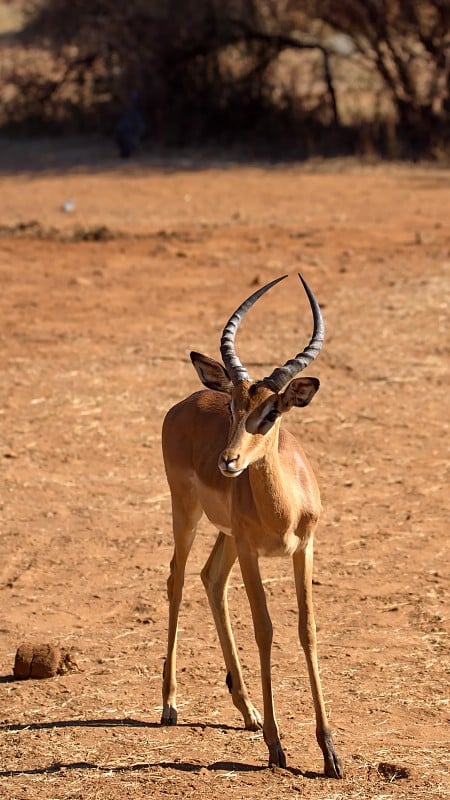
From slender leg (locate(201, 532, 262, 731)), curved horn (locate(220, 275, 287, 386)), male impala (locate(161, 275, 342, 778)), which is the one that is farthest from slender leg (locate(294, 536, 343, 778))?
curved horn (locate(220, 275, 287, 386))

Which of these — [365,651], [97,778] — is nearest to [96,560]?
[365,651]

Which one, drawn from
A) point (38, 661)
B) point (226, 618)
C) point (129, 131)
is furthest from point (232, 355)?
point (129, 131)

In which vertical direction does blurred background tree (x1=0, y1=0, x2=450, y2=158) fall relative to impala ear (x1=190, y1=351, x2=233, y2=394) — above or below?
below

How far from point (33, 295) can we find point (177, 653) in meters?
8.44

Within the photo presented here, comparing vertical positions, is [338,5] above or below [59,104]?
above

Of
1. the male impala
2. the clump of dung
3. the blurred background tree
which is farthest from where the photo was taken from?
the blurred background tree

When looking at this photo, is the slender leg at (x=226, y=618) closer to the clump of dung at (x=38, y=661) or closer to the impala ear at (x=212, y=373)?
the clump of dung at (x=38, y=661)

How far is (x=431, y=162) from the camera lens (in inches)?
881

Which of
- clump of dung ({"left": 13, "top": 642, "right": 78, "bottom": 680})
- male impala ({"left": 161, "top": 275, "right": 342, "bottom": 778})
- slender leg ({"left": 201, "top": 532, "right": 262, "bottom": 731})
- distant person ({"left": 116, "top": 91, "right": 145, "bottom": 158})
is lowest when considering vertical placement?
distant person ({"left": 116, "top": 91, "right": 145, "bottom": 158})

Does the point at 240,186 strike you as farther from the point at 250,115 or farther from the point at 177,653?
the point at 177,653

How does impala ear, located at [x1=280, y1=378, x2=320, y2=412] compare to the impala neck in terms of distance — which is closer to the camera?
impala ear, located at [x1=280, y1=378, x2=320, y2=412]

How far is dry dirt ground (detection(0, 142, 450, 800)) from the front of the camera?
6125mm

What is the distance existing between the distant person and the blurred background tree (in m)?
0.76

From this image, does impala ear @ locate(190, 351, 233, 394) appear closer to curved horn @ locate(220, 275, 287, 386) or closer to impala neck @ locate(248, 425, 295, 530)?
curved horn @ locate(220, 275, 287, 386)
